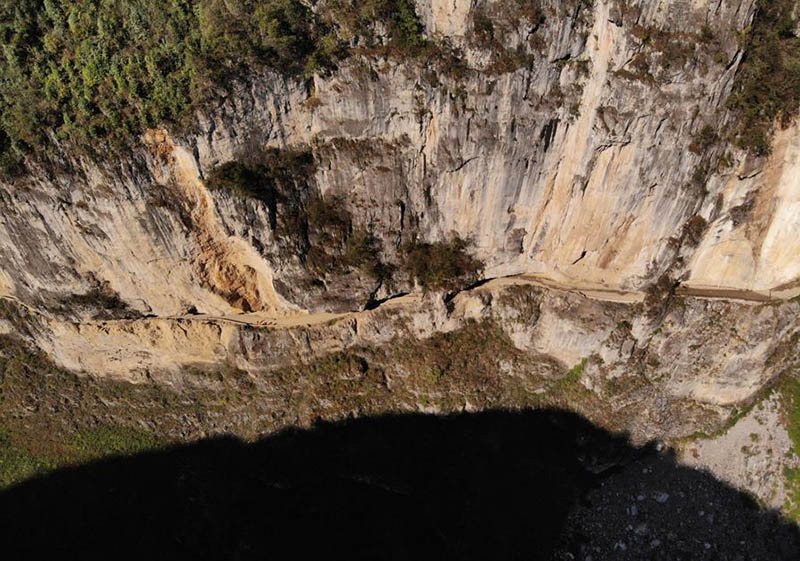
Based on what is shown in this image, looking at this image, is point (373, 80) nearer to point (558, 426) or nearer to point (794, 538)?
point (558, 426)

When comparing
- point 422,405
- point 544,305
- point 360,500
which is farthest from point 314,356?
point 544,305

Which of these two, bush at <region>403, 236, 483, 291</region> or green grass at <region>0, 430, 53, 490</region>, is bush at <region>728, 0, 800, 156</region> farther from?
green grass at <region>0, 430, 53, 490</region>

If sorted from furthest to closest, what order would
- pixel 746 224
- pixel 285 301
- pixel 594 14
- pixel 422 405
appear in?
pixel 422 405
pixel 285 301
pixel 746 224
pixel 594 14

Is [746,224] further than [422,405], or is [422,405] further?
[422,405]

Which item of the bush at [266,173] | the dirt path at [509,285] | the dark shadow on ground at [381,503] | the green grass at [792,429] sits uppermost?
the bush at [266,173]

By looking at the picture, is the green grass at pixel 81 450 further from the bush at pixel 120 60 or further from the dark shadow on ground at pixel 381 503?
the bush at pixel 120 60

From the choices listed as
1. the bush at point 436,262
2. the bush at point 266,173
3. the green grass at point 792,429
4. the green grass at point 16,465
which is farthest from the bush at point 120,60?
the green grass at point 792,429

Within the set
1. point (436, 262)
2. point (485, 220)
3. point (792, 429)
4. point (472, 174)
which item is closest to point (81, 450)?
point (436, 262)
